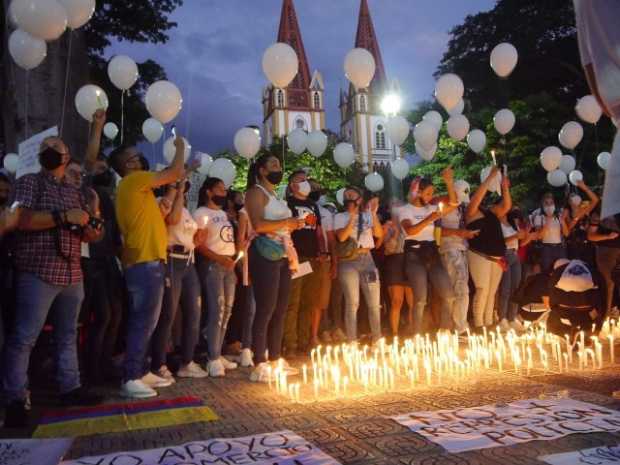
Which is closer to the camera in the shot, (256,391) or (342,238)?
(256,391)

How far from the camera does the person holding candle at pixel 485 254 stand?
24.2ft

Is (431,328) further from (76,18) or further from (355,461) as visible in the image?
(76,18)

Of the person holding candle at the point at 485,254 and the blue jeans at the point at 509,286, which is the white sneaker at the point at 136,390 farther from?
the blue jeans at the point at 509,286

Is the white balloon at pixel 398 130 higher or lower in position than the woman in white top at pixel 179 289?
higher

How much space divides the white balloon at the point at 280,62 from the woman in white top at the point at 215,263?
273 centimetres

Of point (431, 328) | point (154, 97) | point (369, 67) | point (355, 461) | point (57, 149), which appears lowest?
point (355, 461)

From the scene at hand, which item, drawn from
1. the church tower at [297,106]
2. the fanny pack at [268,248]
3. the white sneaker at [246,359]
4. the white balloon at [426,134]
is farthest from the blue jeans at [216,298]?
the church tower at [297,106]

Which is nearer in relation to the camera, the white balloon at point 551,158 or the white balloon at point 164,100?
the white balloon at point 164,100

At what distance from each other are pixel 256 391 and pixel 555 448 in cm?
256

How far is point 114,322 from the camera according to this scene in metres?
5.51

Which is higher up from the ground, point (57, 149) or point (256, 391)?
point (57, 149)

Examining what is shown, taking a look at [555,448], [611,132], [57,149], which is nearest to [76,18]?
[57,149]

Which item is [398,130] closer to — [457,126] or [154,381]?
[457,126]

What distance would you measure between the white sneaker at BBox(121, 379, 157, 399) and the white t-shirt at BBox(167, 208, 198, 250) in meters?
1.39
